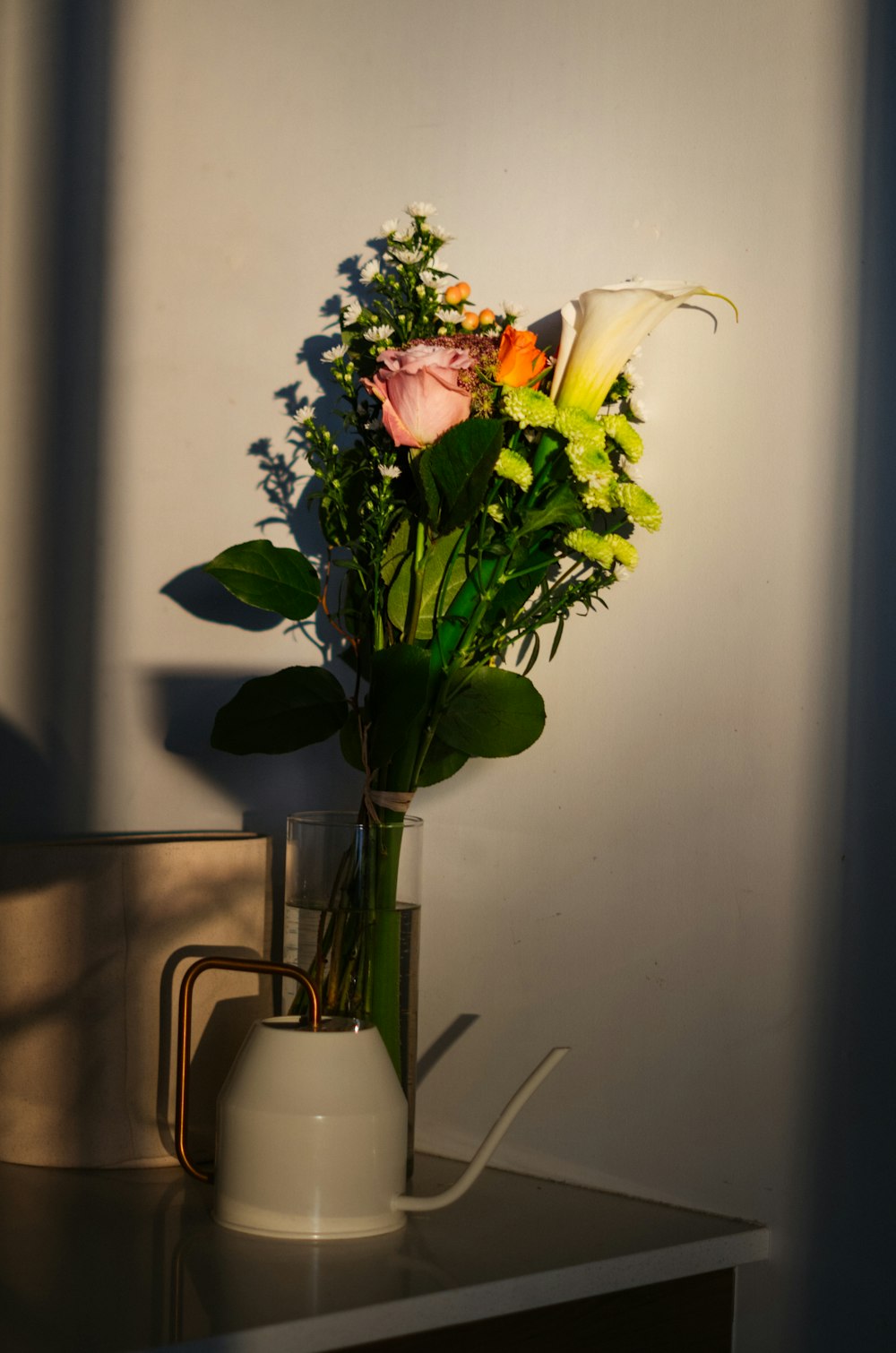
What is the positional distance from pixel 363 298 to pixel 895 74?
0.46 m

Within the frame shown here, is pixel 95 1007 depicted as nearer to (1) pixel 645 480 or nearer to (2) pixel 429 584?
(2) pixel 429 584

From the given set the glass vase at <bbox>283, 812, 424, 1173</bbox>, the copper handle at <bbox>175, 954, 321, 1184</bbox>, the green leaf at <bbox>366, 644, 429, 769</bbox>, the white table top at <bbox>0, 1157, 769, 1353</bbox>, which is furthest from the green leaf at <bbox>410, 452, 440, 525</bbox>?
the white table top at <bbox>0, 1157, 769, 1353</bbox>

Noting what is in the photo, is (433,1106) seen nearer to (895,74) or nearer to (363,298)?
(363,298)

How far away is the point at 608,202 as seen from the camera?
3.33 feet

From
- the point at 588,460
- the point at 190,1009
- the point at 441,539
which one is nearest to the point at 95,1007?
the point at 190,1009

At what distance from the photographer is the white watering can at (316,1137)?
0.83 m

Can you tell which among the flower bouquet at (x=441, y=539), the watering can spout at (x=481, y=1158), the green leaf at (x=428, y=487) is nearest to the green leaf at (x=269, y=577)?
the flower bouquet at (x=441, y=539)

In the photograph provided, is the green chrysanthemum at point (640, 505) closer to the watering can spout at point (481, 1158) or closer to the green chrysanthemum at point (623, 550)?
the green chrysanthemum at point (623, 550)

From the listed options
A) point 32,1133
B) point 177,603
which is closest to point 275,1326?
point 32,1133

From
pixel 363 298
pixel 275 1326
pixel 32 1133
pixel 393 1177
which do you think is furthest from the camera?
pixel 363 298

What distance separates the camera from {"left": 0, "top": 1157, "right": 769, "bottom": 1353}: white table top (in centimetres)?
70

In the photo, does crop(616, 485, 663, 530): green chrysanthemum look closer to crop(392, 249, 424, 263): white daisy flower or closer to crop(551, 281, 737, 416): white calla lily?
crop(551, 281, 737, 416): white calla lily

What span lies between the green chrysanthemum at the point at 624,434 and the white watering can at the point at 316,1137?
1.40 ft

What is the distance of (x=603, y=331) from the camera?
3.08ft
